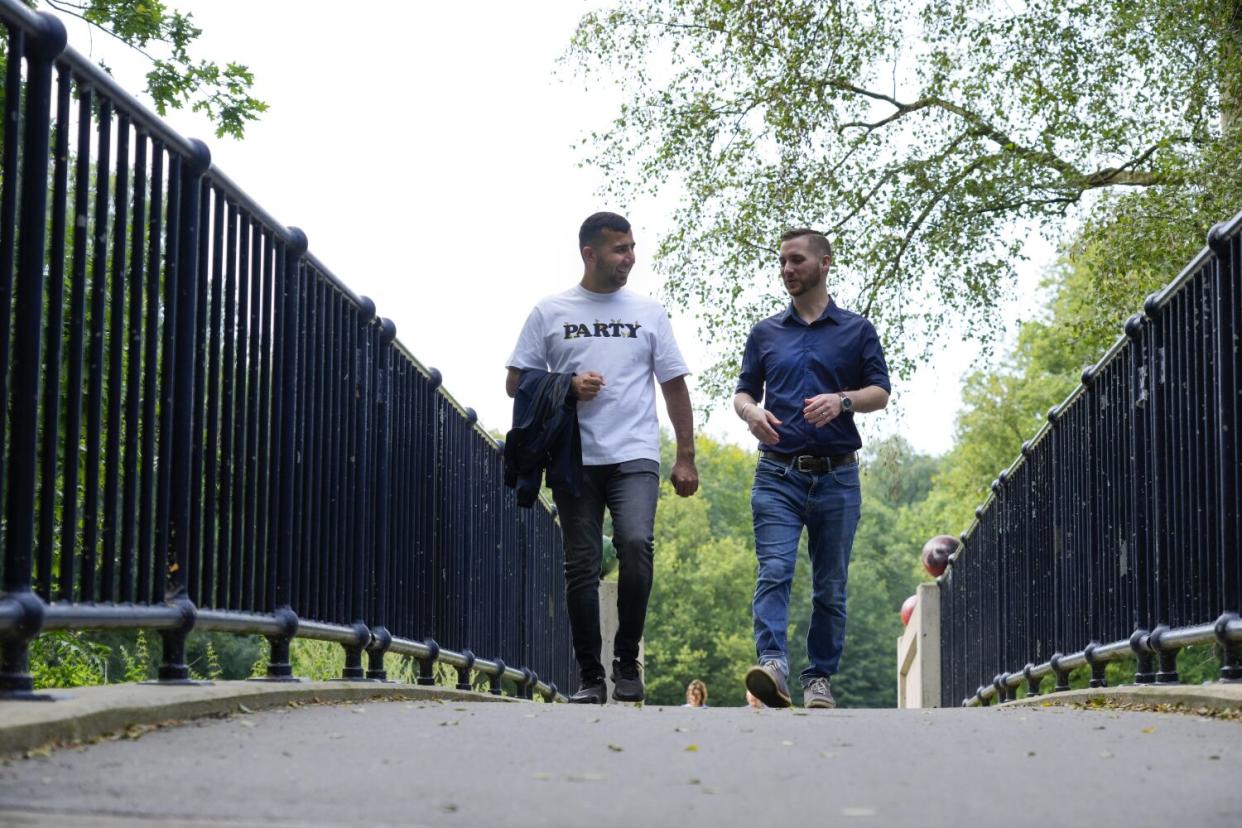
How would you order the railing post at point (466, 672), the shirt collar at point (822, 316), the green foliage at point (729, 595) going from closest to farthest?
1. the shirt collar at point (822, 316)
2. the railing post at point (466, 672)
3. the green foliage at point (729, 595)

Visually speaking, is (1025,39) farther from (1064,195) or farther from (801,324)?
(801,324)

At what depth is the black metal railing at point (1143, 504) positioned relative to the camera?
554 cm

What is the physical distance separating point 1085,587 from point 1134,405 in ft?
4.31

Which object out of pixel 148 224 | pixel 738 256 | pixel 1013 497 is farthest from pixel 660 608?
pixel 148 224

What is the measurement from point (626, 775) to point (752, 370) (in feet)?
13.5

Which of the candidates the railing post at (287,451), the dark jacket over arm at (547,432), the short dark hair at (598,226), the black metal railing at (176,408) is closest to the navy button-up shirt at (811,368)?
the short dark hair at (598,226)

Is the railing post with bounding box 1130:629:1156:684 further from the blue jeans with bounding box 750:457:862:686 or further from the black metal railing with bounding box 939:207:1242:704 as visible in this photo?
the blue jeans with bounding box 750:457:862:686

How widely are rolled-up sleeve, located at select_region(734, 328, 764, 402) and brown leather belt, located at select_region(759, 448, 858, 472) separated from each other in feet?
1.13

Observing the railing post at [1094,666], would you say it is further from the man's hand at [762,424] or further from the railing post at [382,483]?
the railing post at [382,483]

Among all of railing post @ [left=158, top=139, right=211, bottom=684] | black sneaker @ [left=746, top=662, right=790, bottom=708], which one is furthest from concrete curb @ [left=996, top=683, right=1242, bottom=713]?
railing post @ [left=158, top=139, right=211, bottom=684]

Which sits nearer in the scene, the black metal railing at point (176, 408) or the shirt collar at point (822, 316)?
the black metal railing at point (176, 408)

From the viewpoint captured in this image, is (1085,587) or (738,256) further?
(738,256)

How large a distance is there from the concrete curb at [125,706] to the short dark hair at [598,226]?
229 cm

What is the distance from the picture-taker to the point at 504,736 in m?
4.47
